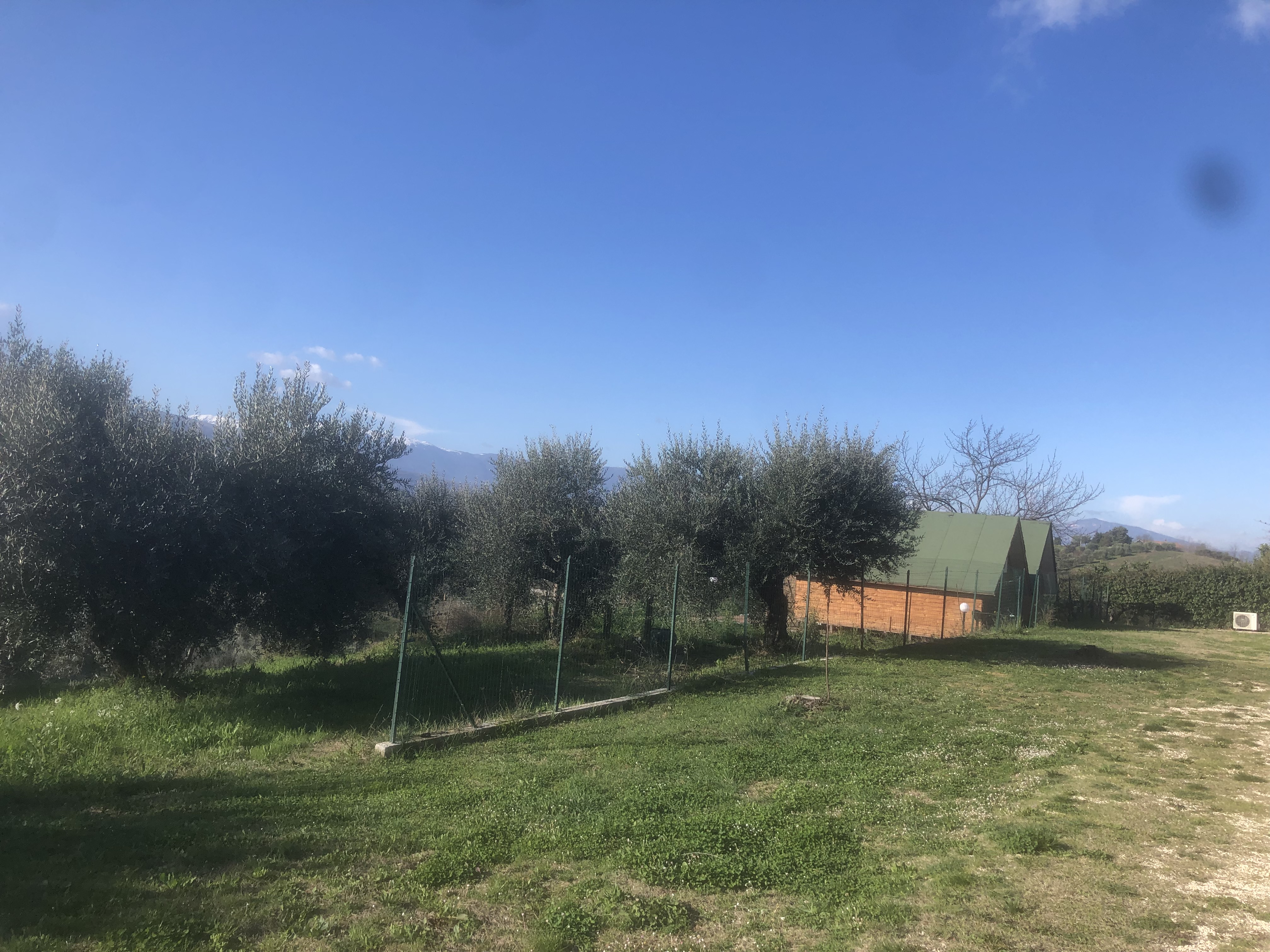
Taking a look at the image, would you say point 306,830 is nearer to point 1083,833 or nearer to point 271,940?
point 271,940

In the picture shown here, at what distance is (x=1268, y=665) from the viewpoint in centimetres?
1728

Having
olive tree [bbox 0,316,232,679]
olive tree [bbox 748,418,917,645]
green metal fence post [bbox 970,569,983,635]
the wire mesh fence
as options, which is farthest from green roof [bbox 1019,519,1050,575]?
Answer: olive tree [bbox 0,316,232,679]

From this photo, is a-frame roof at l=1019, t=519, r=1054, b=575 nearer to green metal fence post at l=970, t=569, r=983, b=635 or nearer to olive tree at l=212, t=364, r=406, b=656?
green metal fence post at l=970, t=569, r=983, b=635

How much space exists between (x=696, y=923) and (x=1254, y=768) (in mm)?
6948

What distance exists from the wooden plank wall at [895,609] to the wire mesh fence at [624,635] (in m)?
0.04

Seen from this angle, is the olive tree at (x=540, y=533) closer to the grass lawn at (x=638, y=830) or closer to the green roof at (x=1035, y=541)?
the grass lawn at (x=638, y=830)

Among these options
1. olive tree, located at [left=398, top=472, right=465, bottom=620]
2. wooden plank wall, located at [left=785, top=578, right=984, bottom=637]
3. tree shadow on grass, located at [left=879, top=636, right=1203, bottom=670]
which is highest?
olive tree, located at [left=398, top=472, right=465, bottom=620]

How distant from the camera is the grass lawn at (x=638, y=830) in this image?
4016mm

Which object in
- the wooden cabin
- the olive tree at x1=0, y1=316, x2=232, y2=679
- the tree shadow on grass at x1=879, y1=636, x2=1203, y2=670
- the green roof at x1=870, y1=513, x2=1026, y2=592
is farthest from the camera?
the green roof at x1=870, y1=513, x2=1026, y2=592

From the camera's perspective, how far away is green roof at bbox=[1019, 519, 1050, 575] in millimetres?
29125

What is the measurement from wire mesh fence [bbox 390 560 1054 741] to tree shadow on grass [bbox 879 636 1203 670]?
3.20ft

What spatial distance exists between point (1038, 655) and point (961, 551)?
9.55 metres

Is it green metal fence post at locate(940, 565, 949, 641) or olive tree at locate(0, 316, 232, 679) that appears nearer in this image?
olive tree at locate(0, 316, 232, 679)

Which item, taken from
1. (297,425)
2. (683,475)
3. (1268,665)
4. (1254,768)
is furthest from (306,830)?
(1268,665)
